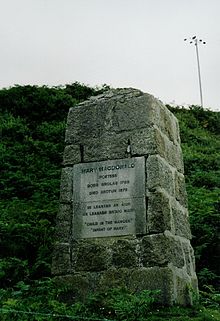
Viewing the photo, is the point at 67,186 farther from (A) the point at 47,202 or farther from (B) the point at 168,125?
(A) the point at 47,202

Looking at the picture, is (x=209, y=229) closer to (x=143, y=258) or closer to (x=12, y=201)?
(x=143, y=258)

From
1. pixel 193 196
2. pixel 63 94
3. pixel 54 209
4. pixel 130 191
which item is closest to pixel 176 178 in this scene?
pixel 130 191

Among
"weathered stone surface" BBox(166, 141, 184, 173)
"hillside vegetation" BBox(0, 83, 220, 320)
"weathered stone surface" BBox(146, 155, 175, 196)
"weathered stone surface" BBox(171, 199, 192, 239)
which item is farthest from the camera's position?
"weathered stone surface" BBox(166, 141, 184, 173)

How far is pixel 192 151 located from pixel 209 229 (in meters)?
7.46

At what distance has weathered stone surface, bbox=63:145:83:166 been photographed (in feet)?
19.9

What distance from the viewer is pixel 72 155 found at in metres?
6.13

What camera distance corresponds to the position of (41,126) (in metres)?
15.6

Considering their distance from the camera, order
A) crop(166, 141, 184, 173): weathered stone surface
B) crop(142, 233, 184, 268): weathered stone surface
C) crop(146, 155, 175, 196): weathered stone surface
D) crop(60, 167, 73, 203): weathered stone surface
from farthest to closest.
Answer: crop(166, 141, 184, 173): weathered stone surface
crop(60, 167, 73, 203): weathered stone surface
crop(146, 155, 175, 196): weathered stone surface
crop(142, 233, 184, 268): weathered stone surface

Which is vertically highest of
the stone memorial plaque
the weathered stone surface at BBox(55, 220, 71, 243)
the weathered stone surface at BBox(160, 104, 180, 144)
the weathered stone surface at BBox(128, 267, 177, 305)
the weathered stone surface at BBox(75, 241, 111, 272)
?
the weathered stone surface at BBox(160, 104, 180, 144)

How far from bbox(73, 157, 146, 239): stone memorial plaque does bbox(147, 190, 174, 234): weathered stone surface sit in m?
0.07

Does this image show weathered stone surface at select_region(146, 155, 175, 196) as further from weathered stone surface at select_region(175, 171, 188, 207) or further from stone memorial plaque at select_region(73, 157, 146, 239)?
weathered stone surface at select_region(175, 171, 188, 207)

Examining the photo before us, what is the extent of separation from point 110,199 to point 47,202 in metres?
4.37

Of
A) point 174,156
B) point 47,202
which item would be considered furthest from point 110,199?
point 47,202

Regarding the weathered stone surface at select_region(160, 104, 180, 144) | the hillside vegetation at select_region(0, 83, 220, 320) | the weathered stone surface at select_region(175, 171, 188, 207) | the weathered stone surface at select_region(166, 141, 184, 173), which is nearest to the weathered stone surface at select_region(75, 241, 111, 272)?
the hillside vegetation at select_region(0, 83, 220, 320)
